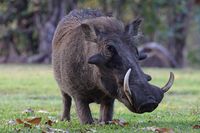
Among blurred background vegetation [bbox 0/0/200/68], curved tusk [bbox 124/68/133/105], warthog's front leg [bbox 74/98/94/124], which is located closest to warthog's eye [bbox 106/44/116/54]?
curved tusk [bbox 124/68/133/105]

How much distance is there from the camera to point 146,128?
7.91m

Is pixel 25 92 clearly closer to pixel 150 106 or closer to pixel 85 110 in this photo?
pixel 85 110

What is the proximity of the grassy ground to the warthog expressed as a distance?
0.41m

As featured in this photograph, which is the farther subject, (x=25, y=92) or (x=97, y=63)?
(x=25, y=92)

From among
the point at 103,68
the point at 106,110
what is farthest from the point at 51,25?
the point at 103,68

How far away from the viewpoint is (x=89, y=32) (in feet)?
27.6

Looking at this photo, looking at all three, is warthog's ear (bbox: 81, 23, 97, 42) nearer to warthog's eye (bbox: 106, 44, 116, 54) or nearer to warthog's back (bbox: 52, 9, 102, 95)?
warthog's back (bbox: 52, 9, 102, 95)

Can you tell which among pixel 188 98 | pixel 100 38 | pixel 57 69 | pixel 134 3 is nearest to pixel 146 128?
pixel 100 38

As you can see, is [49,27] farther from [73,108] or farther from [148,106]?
[148,106]

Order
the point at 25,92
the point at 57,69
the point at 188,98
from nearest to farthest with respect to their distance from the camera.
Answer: the point at 57,69, the point at 188,98, the point at 25,92

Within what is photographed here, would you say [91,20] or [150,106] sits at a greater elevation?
[91,20]

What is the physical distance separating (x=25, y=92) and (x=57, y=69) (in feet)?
23.7

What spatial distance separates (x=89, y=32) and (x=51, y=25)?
25482 millimetres

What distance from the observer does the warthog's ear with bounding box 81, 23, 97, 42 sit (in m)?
8.34
